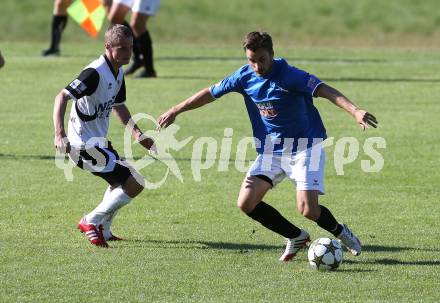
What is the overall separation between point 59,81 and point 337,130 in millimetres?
5970

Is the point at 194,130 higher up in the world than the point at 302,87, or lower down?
lower down

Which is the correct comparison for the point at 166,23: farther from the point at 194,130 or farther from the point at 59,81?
the point at 194,130

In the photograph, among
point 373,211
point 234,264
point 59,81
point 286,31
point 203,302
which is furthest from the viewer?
point 286,31

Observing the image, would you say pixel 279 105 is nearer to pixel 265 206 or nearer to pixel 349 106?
pixel 349 106

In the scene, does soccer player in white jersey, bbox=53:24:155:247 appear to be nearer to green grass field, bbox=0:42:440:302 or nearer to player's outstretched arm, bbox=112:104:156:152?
player's outstretched arm, bbox=112:104:156:152

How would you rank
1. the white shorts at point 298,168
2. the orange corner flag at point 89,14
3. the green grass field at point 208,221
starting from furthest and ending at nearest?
1. the orange corner flag at point 89,14
2. the white shorts at point 298,168
3. the green grass field at point 208,221

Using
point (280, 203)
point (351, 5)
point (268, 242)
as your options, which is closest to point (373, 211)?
point (280, 203)

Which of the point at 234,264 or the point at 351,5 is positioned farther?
the point at 351,5

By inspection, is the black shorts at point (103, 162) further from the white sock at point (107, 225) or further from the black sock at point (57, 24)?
the black sock at point (57, 24)

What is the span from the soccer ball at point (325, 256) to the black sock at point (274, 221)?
0.38 m

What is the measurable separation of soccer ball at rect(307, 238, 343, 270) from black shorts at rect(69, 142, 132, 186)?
1.79 m

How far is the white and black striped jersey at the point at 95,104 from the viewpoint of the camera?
28.7 feet

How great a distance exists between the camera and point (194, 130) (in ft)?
48.2

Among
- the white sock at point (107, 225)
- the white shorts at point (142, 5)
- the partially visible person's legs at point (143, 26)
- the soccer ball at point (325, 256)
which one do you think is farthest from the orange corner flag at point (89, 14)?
the soccer ball at point (325, 256)
